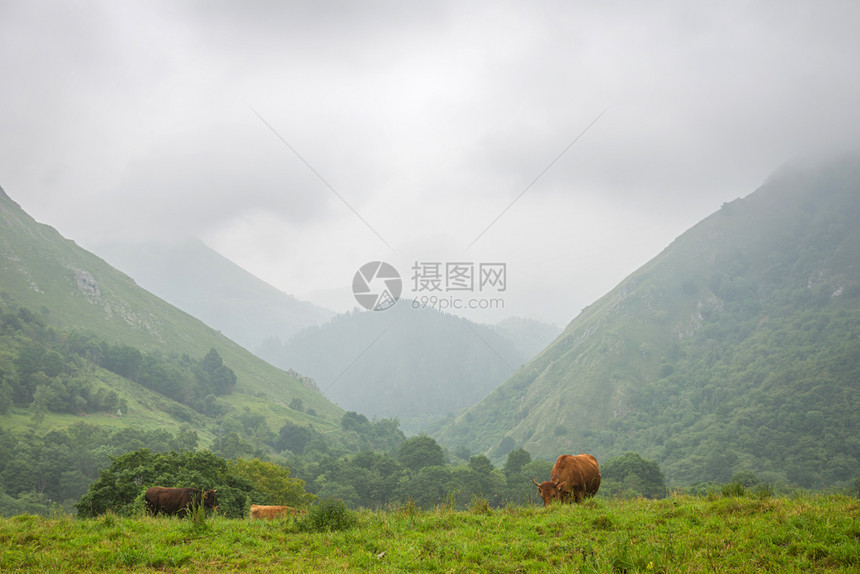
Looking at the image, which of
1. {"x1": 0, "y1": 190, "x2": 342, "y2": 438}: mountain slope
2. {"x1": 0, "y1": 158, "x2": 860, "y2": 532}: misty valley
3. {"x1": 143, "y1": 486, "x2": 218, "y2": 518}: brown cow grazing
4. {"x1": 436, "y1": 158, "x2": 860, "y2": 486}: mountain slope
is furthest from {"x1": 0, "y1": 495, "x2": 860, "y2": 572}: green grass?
{"x1": 0, "y1": 190, "x2": 342, "y2": 438}: mountain slope

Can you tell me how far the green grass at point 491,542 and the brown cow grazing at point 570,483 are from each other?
3.28 metres

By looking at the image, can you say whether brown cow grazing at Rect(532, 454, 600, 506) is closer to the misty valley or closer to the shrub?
the shrub

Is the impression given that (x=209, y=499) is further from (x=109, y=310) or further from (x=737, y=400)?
(x=737, y=400)

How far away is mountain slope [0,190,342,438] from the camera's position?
14500 cm

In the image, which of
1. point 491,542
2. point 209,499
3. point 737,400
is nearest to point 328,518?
point 491,542

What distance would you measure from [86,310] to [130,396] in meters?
53.2

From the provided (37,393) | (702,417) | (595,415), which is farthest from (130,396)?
(702,417)

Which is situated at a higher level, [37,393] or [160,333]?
[160,333]

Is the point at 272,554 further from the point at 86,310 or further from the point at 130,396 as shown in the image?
the point at 86,310

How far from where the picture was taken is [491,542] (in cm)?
1038

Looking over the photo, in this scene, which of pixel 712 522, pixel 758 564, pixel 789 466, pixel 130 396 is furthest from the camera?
pixel 130 396

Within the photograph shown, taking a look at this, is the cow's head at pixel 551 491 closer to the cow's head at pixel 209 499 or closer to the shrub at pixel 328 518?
the shrub at pixel 328 518

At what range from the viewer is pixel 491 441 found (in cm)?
19825

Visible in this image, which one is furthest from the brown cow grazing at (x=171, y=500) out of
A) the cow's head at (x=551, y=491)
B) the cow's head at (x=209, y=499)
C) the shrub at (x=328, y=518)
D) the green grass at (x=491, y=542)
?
the cow's head at (x=551, y=491)
